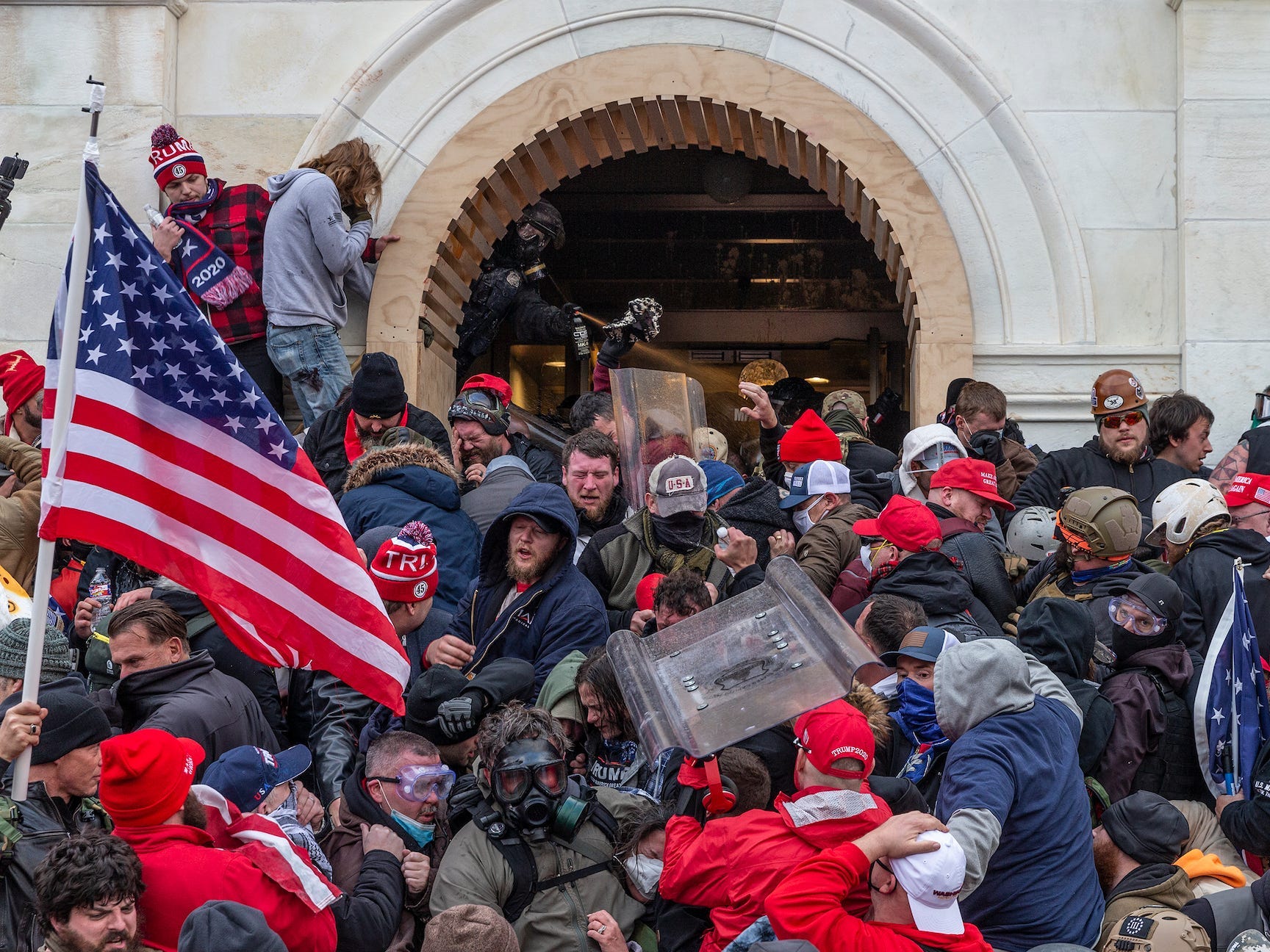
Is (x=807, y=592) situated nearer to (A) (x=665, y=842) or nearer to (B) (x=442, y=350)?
(A) (x=665, y=842)

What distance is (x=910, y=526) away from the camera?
6648 mm

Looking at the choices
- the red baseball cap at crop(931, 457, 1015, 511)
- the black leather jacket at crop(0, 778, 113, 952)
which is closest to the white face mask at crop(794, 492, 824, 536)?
the red baseball cap at crop(931, 457, 1015, 511)

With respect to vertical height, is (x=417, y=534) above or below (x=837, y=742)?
above

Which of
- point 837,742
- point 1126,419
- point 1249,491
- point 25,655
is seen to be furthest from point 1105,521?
point 25,655

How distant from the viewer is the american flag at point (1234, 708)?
5.91 metres

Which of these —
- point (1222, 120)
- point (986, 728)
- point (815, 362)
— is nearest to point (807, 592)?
point (986, 728)

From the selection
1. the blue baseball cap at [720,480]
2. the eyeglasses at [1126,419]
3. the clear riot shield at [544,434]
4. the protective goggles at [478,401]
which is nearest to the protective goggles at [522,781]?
the blue baseball cap at [720,480]

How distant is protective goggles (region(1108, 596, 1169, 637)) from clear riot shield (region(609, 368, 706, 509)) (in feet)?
7.87

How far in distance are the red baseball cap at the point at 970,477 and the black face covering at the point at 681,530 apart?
1.20m

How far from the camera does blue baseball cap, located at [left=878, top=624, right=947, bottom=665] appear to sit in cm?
561

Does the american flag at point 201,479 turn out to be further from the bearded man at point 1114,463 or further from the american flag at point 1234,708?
the bearded man at point 1114,463

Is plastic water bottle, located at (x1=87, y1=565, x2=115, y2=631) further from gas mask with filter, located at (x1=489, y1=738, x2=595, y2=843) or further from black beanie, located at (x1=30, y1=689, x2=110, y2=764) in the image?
gas mask with filter, located at (x1=489, y1=738, x2=595, y2=843)

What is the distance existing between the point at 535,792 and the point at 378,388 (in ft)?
10.8

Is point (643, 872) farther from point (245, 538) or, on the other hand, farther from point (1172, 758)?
point (1172, 758)
